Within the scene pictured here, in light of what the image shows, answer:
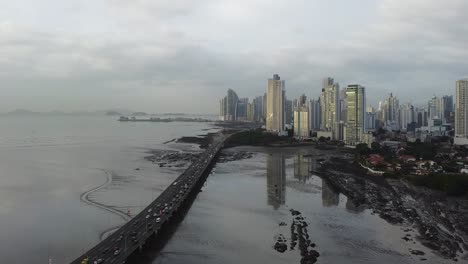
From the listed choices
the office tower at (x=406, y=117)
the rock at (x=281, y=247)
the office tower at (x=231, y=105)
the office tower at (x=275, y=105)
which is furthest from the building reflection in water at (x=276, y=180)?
the office tower at (x=231, y=105)

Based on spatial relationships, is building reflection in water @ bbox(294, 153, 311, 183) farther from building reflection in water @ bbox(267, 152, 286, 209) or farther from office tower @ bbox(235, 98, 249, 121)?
office tower @ bbox(235, 98, 249, 121)

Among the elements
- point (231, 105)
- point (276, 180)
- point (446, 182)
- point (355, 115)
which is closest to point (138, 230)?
point (276, 180)

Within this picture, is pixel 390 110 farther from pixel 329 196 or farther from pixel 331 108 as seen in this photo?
pixel 329 196

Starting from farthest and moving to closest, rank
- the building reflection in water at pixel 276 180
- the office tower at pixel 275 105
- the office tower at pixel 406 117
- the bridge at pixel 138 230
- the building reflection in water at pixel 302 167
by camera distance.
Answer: the office tower at pixel 406 117, the office tower at pixel 275 105, the building reflection in water at pixel 302 167, the building reflection in water at pixel 276 180, the bridge at pixel 138 230

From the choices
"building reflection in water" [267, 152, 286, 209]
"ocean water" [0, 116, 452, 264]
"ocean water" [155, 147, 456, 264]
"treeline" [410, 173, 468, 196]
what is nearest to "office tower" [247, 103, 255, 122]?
"building reflection in water" [267, 152, 286, 209]

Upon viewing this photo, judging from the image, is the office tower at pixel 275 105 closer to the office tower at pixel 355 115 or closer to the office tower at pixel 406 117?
the office tower at pixel 355 115

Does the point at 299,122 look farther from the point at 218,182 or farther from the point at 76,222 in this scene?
the point at 76,222
